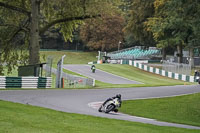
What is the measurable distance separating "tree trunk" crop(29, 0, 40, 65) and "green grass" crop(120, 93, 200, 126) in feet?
40.7

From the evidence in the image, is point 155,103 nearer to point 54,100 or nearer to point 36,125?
point 54,100

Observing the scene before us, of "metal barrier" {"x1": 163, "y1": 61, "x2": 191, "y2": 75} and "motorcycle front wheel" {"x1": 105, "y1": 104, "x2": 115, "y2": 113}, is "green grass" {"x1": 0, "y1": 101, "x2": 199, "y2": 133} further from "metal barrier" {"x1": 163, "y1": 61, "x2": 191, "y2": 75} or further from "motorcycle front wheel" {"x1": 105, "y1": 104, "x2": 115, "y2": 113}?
"metal barrier" {"x1": 163, "y1": 61, "x2": 191, "y2": 75}

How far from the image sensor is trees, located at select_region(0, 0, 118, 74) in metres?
31.5

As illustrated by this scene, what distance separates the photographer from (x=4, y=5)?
3133cm

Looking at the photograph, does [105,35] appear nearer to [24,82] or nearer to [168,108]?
[24,82]

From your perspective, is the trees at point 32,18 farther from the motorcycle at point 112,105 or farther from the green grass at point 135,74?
the green grass at point 135,74

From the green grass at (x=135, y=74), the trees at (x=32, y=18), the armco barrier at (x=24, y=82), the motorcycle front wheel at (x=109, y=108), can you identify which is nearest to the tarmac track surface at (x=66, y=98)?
the motorcycle front wheel at (x=109, y=108)

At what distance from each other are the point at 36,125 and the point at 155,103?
1228cm

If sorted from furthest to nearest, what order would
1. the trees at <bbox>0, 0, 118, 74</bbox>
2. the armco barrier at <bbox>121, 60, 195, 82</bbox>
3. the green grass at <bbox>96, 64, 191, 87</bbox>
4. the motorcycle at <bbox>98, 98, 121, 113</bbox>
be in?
the green grass at <bbox>96, 64, 191, 87</bbox> < the armco barrier at <bbox>121, 60, 195, 82</bbox> < the trees at <bbox>0, 0, 118, 74</bbox> < the motorcycle at <bbox>98, 98, 121, 113</bbox>

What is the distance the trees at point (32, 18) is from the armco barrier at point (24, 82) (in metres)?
4.93

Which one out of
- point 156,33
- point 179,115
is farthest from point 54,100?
point 156,33

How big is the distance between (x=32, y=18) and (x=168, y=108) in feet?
48.6

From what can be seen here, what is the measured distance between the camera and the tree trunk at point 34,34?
1241 inches

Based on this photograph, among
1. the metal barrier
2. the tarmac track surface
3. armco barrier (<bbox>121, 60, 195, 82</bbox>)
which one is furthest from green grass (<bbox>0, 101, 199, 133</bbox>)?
the metal barrier
